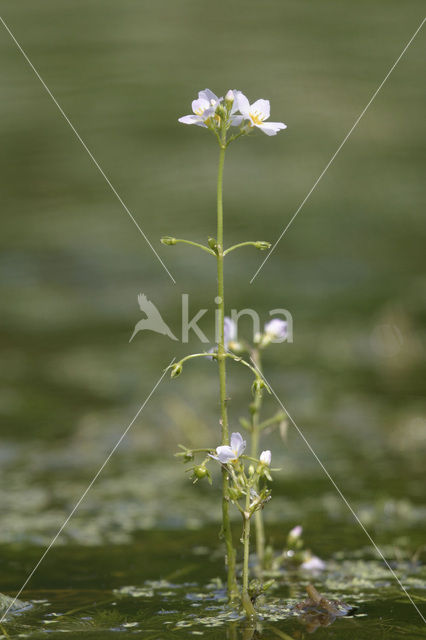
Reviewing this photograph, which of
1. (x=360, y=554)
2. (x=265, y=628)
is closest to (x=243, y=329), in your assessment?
(x=360, y=554)

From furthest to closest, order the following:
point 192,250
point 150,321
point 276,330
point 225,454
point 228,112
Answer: point 192,250 < point 150,321 < point 276,330 < point 228,112 < point 225,454

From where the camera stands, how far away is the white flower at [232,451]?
190cm

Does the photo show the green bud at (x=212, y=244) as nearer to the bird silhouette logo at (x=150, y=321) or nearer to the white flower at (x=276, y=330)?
the white flower at (x=276, y=330)

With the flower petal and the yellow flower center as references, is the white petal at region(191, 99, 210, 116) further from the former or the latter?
the yellow flower center

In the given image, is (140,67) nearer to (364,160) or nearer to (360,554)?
(364,160)

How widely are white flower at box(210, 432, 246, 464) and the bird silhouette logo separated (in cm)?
419

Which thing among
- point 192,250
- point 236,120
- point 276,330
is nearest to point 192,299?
point 192,250

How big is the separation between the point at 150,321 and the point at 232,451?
4.68 metres

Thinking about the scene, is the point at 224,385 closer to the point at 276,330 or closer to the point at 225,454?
the point at 225,454

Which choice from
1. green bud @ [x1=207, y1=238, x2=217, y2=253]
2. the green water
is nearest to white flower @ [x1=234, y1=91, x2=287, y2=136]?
green bud @ [x1=207, y1=238, x2=217, y2=253]

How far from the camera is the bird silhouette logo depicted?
6.27 meters

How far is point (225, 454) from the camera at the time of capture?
6.25 feet

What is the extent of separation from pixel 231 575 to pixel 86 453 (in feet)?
7.06

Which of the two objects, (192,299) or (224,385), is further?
(192,299)
